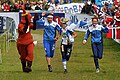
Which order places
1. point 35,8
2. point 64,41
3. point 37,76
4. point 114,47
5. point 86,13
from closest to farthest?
point 37,76 → point 64,41 → point 114,47 → point 86,13 → point 35,8

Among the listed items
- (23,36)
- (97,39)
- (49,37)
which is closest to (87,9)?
(49,37)

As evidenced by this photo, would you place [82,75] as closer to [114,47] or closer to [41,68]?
[41,68]

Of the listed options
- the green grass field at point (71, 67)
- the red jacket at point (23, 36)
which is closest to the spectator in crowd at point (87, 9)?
the green grass field at point (71, 67)

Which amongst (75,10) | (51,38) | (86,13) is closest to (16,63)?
(51,38)

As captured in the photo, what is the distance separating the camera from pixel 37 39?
3119 centimetres

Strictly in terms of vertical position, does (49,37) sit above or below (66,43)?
above

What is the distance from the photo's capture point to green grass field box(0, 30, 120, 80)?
53.8 ft

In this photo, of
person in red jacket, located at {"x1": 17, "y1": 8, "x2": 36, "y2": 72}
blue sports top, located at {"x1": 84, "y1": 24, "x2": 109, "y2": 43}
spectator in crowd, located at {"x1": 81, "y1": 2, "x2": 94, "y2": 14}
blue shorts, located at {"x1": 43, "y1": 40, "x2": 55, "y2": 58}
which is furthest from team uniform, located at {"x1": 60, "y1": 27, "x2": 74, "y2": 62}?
spectator in crowd, located at {"x1": 81, "y1": 2, "x2": 94, "y2": 14}

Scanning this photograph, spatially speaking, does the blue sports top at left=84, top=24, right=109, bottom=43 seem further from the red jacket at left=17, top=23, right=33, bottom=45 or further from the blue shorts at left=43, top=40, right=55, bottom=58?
the red jacket at left=17, top=23, right=33, bottom=45

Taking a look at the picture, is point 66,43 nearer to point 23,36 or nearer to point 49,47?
point 49,47

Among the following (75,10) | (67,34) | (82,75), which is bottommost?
(75,10)

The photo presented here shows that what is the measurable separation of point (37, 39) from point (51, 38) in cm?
1340

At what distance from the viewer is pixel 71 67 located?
19.3 m

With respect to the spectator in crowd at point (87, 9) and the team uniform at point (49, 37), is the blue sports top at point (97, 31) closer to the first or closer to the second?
the team uniform at point (49, 37)
